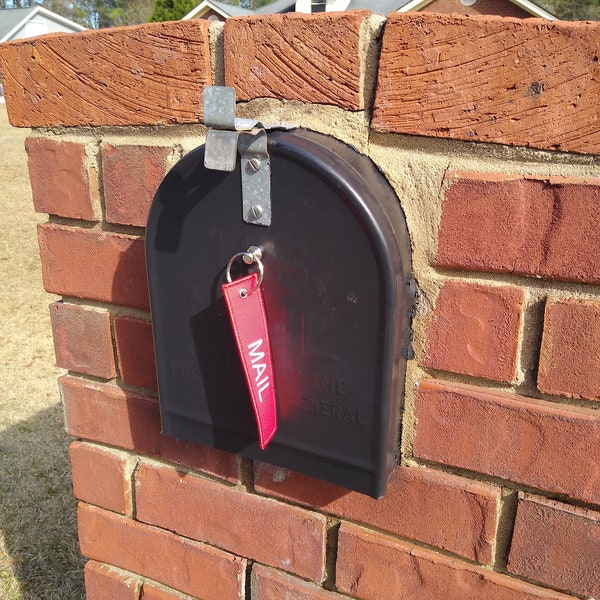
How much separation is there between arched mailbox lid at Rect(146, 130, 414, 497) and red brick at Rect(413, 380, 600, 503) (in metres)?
0.05

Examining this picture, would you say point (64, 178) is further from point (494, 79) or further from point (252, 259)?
point (494, 79)

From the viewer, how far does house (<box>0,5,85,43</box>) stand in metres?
25.0

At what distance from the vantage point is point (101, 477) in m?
1.19

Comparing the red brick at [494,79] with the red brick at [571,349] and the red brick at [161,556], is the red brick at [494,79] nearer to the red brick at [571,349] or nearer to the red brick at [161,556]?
the red brick at [571,349]

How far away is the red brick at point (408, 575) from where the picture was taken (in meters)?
0.88

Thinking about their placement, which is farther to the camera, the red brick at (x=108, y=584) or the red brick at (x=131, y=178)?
the red brick at (x=108, y=584)

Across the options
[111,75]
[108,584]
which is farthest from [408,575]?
[111,75]

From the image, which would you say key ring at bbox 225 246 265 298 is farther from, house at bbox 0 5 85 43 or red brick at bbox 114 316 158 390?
house at bbox 0 5 85 43

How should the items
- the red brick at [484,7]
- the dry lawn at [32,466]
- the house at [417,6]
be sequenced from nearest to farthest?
the dry lawn at [32,466], the house at [417,6], the red brick at [484,7]

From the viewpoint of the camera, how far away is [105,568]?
1.24 meters

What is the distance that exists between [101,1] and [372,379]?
3828 centimetres

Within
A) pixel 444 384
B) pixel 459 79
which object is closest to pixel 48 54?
pixel 459 79

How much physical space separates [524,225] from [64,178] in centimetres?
73

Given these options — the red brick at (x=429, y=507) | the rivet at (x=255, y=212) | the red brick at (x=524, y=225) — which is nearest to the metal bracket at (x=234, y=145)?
the rivet at (x=255, y=212)
